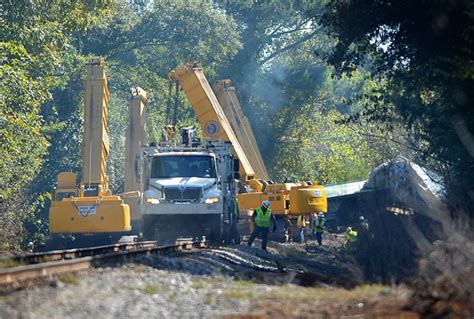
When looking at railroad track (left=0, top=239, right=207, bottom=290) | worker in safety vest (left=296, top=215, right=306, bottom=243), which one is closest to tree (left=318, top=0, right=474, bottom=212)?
railroad track (left=0, top=239, right=207, bottom=290)

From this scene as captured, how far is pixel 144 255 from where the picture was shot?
19703mm

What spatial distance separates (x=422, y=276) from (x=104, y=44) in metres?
47.8

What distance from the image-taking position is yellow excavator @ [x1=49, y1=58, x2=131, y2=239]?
30812mm

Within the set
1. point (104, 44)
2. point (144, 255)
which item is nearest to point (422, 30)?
point (144, 255)

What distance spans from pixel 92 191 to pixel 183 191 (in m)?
4.40

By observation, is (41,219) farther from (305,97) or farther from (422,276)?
(422,276)

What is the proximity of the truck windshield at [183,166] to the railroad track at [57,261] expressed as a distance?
4921 mm

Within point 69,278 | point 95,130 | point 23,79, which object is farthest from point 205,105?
point 69,278

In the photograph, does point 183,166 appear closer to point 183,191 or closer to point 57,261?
point 183,191

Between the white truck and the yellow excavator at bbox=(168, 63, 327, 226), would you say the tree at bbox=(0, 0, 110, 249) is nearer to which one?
the yellow excavator at bbox=(168, 63, 327, 226)

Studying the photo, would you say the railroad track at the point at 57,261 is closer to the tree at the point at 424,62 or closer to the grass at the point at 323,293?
the grass at the point at 323,293

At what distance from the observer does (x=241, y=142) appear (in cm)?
4028

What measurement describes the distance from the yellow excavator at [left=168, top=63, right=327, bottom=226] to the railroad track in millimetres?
11795

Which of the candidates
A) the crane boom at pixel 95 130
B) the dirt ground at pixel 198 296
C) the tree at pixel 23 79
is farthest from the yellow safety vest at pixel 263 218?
the dirt ground at pixel 198 296
